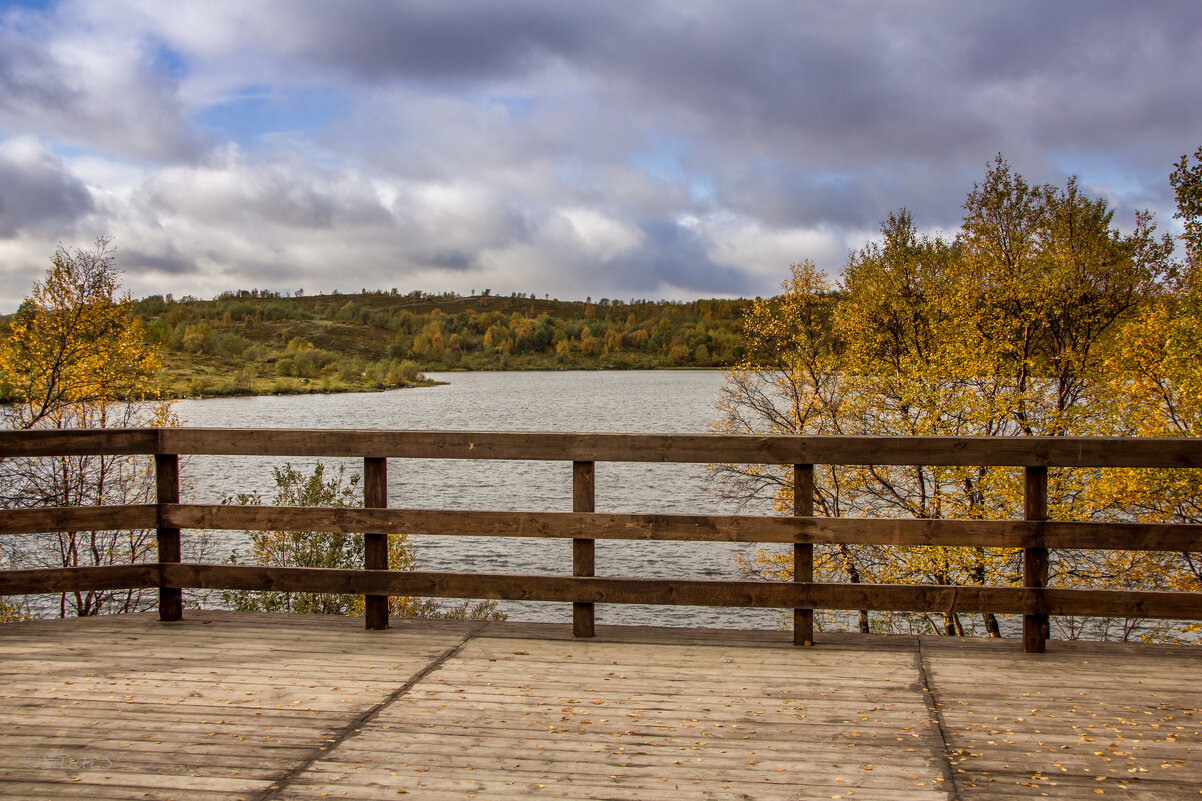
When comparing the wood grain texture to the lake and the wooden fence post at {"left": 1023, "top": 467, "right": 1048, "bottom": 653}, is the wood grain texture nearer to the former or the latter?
the wooden fence post at {"left": 1023, "top": 467, "right": 1048, "bottom": 653}

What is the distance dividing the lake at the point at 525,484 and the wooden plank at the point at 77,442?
110 inches

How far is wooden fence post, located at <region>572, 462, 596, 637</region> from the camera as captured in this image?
5078mm

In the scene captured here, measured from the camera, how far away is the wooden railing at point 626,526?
4.80 metres

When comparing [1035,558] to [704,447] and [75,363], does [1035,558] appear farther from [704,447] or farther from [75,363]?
[75,363]

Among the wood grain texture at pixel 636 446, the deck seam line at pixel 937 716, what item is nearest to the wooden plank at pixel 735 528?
the wood grain texture at pixel 636 446

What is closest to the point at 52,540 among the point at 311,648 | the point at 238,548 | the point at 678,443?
the point at 238,548

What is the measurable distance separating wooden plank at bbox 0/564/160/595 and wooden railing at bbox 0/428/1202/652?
1 centimetres

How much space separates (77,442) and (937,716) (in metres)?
5.39

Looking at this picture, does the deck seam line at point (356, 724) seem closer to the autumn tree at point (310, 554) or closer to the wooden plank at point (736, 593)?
the wooden plank at point (736, 593)

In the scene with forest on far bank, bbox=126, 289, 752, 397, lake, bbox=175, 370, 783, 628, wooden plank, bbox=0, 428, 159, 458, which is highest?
forest on far bank, bbox=126, 289, 752, 397

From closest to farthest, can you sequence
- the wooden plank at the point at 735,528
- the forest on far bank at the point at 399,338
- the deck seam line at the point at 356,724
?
the deck seam line at the point at 356,724
the wooden plank at the point at 735,528
the forest on far bank at the point at 399,338

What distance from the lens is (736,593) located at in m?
4.98

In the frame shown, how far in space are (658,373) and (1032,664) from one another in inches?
6813

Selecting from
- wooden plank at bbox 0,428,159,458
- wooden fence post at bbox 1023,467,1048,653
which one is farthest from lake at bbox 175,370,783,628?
wooden fence post at bbox 1023,467,1048,653
